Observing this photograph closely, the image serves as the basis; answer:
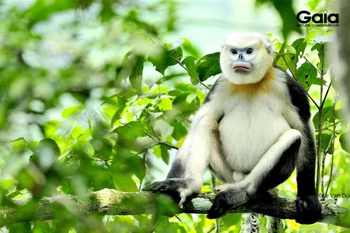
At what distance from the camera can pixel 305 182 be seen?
4855mm

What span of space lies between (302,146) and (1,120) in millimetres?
4095

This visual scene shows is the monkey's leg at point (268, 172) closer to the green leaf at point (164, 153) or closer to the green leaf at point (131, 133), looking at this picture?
the green leaf at point (131, 133)

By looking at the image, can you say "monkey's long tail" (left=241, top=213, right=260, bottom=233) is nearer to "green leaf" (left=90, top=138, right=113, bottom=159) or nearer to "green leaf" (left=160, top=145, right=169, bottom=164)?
"green leaf" (left=160, top=145, right=169, bottom=164)

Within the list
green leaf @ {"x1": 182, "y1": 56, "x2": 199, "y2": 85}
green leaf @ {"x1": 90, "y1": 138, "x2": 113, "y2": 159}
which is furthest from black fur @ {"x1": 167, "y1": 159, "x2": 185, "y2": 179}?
green leaf @ {"x1": 90, "y1": 138, "x2": 113, "y2": 159}

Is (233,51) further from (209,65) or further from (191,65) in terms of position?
(191,65)

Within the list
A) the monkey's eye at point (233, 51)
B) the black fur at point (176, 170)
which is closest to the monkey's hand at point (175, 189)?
the black fur at point (176, 170)

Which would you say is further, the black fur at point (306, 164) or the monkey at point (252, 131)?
the monkey at point (252, 131)

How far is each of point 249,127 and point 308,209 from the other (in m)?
0.92

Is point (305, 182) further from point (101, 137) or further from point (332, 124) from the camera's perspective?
point (101, 137)

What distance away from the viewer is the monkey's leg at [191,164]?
4.34 metres

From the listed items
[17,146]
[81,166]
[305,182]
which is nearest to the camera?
[17,146]

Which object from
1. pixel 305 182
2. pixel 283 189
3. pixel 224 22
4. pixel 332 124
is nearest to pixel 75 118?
pixel 224 22

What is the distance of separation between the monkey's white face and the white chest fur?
0.56ft

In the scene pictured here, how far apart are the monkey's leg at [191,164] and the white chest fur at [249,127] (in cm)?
14
